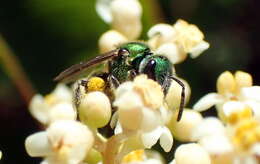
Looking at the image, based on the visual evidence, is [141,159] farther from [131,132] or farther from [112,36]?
[112,36]

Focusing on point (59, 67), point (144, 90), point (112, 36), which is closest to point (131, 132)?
point (144, 90)

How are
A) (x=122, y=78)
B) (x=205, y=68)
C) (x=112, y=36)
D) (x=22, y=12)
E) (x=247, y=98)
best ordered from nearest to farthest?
(x=122, y=78) < (x=247, y=98) < (x=112, y=36) < (x=22, y=12) < (x=205, y=68)

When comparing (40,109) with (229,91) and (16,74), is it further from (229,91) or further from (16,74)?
(229,91)

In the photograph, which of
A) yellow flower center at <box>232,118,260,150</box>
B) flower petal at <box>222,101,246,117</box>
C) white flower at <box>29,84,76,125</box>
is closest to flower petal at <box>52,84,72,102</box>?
white flower at <box>29,84,76,125</box>

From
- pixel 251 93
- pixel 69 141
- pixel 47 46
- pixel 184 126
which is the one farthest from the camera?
pixel 47 46

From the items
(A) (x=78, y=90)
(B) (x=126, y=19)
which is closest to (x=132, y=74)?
(A) (x=78, y=90)

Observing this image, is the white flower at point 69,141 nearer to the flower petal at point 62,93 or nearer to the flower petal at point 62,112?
the flower petal at point 62,112
